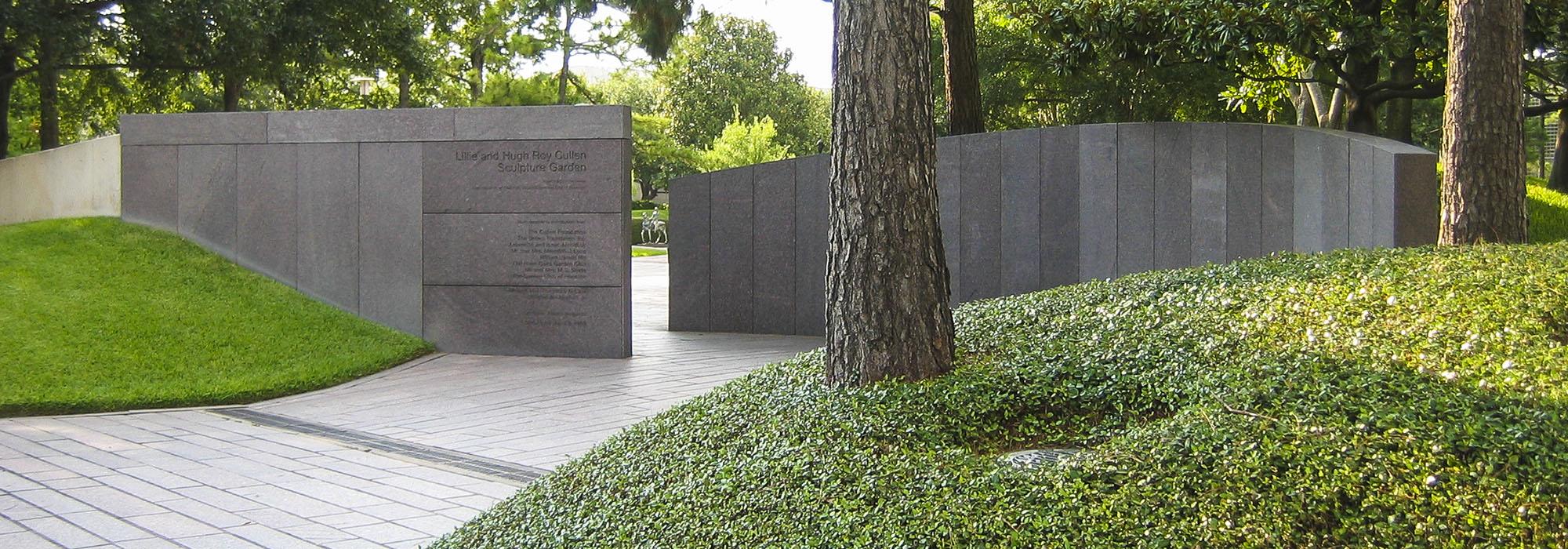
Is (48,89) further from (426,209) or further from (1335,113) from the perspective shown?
(1335,113)

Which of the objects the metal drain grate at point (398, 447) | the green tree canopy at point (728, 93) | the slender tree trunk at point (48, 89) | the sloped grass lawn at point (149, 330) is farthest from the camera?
the green tree canopy at point (728, 93)

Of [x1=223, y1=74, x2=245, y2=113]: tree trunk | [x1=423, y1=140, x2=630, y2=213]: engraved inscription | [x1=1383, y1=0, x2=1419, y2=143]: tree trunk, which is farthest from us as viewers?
[x1=223, y1=74, x2=245, y2=113]: tree trunk

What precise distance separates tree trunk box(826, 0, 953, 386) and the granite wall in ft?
22.8

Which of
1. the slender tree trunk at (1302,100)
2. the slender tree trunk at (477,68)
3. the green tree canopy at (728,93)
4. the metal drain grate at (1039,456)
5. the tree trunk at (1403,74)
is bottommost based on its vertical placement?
the metal drain grate at (1039,456)

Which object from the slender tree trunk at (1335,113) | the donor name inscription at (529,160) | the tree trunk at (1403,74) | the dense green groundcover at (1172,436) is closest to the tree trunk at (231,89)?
the donor name inscription at (529,160)

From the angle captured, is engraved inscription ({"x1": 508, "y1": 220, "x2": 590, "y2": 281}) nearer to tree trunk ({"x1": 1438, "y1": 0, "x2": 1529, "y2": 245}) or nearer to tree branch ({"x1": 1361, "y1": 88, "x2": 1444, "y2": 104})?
tree branch ({"x1": 1361, "y1": 88, "x2": 1444, "y2": 104})

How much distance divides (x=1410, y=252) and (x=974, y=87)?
8.63m

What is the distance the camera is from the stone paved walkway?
20.1ft

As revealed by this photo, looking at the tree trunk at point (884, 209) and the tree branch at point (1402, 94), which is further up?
the tree branch at point (1402, 94)

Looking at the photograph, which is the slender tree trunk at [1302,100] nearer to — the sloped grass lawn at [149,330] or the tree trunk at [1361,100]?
the tree trunk at [1361,100]

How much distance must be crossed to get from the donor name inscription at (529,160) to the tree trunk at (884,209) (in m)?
7.18

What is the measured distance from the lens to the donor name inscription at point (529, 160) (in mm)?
12508

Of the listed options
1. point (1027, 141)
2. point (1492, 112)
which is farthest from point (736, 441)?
point (1027, 141)

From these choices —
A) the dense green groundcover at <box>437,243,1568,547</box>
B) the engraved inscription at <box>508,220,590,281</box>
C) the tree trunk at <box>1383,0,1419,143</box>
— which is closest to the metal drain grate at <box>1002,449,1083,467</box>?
the dense green groundcover at <box>437,243,1568,547</box>
